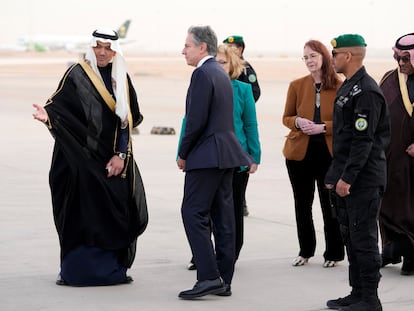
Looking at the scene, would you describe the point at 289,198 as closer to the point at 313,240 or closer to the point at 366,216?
the point at 313,240

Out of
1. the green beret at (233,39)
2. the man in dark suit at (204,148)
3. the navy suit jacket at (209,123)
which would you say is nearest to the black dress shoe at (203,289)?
the man in dark suit at (204,148)

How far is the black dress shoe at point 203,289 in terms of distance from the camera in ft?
23.6

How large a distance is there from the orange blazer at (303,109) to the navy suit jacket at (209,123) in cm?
118

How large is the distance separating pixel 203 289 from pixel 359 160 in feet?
4.62

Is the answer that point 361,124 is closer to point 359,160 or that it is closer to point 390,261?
point 359,160

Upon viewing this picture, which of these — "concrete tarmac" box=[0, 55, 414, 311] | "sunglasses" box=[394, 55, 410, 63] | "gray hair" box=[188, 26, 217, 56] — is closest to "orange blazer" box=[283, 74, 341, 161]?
"sunglasses" box=[394, 55, 410, 63]

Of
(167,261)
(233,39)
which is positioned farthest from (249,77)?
(167,261)

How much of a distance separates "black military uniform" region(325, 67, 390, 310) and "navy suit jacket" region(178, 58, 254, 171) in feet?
2.62

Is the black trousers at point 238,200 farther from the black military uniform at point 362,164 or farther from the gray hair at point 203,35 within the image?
the black military uniform at point 362,164

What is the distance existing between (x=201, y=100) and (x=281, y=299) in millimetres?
1419

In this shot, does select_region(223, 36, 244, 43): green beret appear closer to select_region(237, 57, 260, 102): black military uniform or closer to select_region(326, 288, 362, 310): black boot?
select_region(237, 57, 260, 102): black military uniform

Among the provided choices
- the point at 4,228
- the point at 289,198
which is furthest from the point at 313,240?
the point at 289,198

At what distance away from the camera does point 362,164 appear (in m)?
6.57

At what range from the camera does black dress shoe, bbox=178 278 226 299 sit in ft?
23.6
